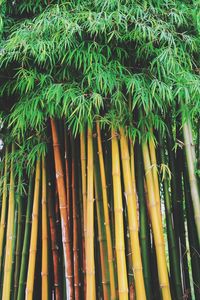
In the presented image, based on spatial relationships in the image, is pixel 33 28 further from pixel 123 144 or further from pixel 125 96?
pixel 123 144

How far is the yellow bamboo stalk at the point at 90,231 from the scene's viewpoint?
7.97 feet

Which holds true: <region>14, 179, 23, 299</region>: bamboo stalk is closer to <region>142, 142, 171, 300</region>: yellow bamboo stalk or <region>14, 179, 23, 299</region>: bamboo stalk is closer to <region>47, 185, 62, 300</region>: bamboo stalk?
<region>47, 185, 62, 300</region>: bamboo stalk

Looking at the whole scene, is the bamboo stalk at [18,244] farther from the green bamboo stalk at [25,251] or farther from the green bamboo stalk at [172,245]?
the green bamboo stalk at [172,245]

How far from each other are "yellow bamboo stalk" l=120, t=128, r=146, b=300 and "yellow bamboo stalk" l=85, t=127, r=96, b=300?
0.22 meters

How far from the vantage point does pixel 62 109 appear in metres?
2.47

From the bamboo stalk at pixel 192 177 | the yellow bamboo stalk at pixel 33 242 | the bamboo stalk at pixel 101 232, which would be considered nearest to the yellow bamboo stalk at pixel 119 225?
the bamboo stalk at pixel 101 232

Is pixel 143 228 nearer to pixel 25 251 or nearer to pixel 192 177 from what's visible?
pixel 192 177

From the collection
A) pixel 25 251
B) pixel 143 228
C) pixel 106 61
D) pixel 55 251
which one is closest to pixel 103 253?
pixel 143 228

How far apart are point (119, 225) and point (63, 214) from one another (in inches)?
18.1

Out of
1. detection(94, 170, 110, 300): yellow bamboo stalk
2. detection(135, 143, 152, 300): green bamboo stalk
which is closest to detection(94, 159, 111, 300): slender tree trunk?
detection(94, 170, 110, 300): yellow bamboo stalk

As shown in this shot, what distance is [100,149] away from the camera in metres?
2.63

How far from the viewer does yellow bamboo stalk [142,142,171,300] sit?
2.36m

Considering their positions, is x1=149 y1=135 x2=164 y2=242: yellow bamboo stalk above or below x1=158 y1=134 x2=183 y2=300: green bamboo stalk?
above

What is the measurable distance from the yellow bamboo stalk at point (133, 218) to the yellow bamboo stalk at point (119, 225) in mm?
44
